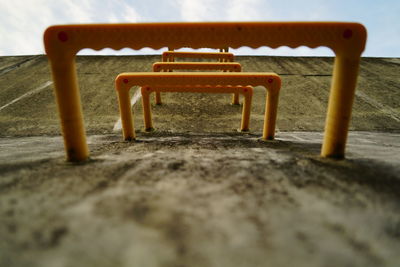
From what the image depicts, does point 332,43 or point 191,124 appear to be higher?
point 332,43

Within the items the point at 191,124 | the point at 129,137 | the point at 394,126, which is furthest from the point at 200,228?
the point at 394,126

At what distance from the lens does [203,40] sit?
0.97 m

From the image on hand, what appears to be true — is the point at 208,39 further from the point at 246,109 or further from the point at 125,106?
the point at 246,109

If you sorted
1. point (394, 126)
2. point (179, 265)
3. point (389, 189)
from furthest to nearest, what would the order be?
point (394, 126)
point (389, 189)
point (179, 265)

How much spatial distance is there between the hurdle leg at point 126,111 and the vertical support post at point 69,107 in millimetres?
679

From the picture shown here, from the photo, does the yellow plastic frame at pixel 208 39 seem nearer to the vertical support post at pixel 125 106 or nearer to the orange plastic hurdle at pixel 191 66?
the vertical support post at pixel 125 106

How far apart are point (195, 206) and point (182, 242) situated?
13 cm

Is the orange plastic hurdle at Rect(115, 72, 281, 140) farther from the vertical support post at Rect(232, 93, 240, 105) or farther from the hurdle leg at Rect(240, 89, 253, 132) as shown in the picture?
the vertical support post at Rect(232, 93, 240, 105)

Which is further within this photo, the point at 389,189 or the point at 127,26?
the point at 127,26

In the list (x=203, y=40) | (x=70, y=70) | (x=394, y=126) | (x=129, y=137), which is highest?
(x=203, y=40)

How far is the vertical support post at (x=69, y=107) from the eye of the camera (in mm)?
979

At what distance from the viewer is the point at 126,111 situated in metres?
1.73

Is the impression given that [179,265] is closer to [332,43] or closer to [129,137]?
[332,43]

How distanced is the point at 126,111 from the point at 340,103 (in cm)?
140
